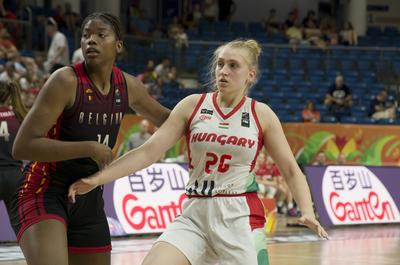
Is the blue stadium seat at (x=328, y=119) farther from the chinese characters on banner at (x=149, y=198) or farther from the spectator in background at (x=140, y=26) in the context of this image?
the chinese characters on banner at (x=149, y=198)

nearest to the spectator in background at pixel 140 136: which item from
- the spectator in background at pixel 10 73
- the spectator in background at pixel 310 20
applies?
the spectator in background at pixel 10 73

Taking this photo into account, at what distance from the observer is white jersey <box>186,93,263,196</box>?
5.29 m

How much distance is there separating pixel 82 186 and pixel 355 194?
10988 mm

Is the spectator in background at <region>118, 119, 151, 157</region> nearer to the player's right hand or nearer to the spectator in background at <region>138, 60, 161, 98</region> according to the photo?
the spectator in background at <region>138, 60, 161, 98</region>

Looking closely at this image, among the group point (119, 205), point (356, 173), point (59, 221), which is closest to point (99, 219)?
point (59, 221)

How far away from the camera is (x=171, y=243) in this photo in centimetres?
514

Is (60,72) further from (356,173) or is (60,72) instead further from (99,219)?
(356,173)

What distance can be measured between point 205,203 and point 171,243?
12.7 inches

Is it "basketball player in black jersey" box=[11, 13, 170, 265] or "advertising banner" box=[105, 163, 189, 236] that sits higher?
"basketball player in black jersey" box=[11, 13, 170, 265]

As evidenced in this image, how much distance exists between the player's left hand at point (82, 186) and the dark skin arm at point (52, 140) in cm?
12

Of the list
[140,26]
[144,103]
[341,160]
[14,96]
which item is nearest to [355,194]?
[341,160]

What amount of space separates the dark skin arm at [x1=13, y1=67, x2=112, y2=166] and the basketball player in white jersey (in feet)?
0.70

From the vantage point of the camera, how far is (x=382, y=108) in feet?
73.2

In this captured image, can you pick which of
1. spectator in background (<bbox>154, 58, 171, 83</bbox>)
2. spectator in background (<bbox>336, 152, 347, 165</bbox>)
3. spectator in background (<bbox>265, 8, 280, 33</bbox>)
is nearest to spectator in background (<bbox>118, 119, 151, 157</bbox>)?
spectator in background (<bbox>336, 152, 347, 165</bbox>)
